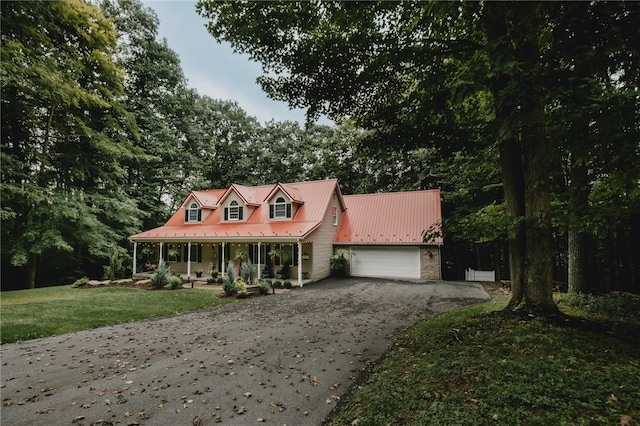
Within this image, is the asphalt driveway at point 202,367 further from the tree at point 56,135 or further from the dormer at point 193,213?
the dormer at point 193,213

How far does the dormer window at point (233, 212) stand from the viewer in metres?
20.5

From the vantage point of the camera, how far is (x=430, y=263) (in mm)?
17781

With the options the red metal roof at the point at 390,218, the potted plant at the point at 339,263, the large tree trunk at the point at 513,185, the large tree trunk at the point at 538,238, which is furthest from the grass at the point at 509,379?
the potted plant at the point at 339,263

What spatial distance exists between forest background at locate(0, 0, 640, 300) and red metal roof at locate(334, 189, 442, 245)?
1.55 m

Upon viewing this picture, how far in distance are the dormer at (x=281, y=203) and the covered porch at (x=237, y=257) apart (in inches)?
71.6

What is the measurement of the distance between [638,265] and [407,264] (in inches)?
383

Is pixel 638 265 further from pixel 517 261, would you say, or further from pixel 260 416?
pixel 260 416


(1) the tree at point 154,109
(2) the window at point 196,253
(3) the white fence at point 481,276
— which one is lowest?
(3) the white fence at point 481,276

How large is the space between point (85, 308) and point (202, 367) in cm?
756

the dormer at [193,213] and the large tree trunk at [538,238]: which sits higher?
the dormer at [193,213]

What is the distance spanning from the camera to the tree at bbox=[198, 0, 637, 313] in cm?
445

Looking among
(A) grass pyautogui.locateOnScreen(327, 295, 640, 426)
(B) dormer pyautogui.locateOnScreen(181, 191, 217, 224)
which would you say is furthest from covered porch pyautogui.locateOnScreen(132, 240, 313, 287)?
(A) grass pyautogui.locateOnScreen(327, 295, 640, 426)

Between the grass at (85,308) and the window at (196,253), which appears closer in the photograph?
the grass at (85,308)

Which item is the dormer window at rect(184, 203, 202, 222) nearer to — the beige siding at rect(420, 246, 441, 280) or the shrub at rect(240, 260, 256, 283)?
the shrub at rect(240, 260, 256, 283)
